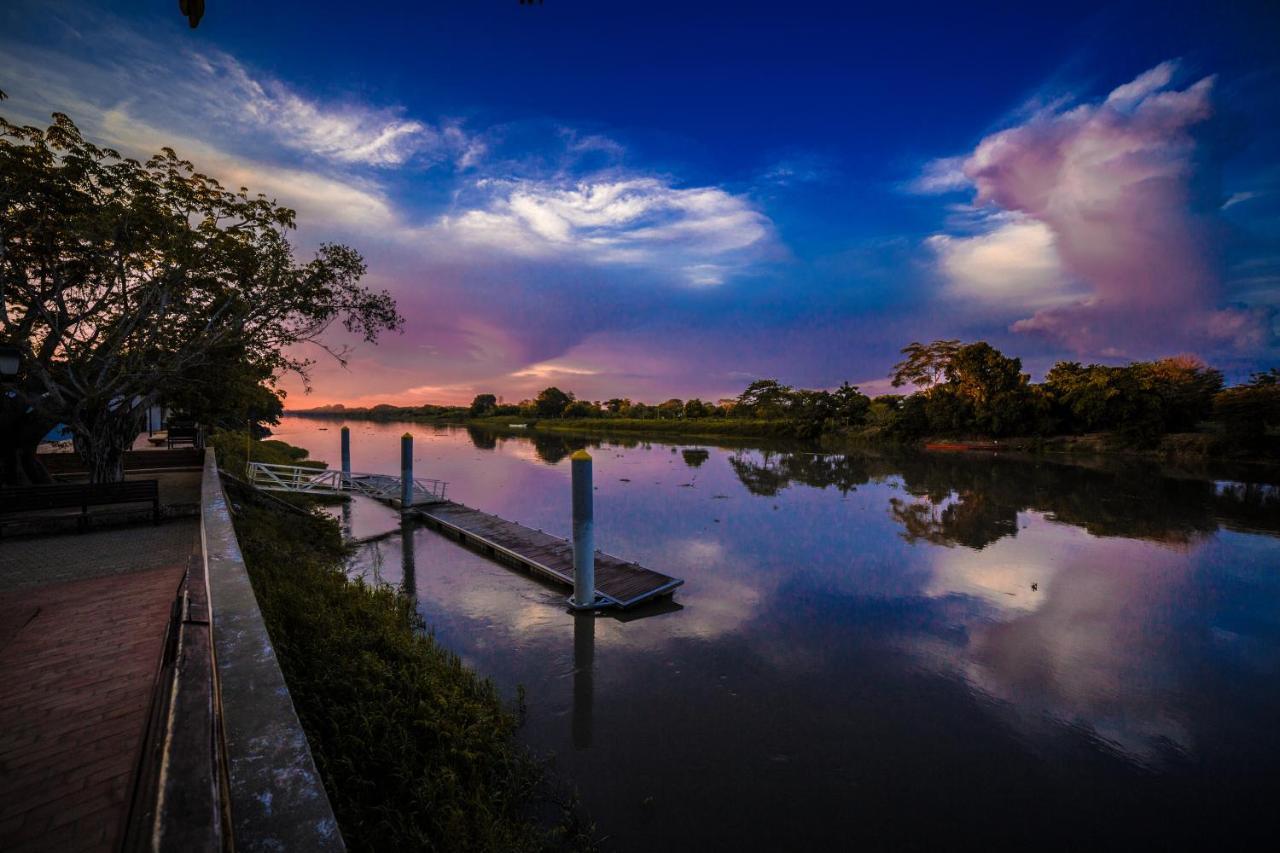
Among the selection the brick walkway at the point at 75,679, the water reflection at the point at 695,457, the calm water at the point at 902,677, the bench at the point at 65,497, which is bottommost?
the calm water at the point at 902,677

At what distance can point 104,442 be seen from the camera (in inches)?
496

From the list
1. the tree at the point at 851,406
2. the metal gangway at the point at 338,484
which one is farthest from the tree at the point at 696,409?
the metal gangway at the point at 338,484

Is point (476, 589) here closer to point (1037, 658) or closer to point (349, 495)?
point (1037, 658)

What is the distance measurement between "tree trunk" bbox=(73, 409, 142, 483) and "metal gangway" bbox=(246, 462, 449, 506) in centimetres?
654

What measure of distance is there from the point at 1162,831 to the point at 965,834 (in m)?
2.26

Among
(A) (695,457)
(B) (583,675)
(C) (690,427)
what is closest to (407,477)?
(B) (583,675)

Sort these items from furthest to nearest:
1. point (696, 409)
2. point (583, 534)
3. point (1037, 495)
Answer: point (696, 409), point (1037, 495), point (583, 534)

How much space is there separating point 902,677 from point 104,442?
18.9 m

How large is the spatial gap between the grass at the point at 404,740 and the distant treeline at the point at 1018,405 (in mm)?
56016

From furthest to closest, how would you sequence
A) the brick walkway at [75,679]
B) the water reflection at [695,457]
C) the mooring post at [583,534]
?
the water reflection at [695,457] → the mooring post at [583,534] → the brick walkway at [75,679]

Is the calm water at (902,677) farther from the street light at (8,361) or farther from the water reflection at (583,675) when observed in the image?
the street light at (8,361)

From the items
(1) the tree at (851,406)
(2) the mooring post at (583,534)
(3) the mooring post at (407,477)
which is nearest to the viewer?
(2) the mooring post at (583,534)

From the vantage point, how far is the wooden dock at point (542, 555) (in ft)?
39.0

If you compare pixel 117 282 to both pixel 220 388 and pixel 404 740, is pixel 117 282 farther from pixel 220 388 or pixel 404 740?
pixel 404 740
